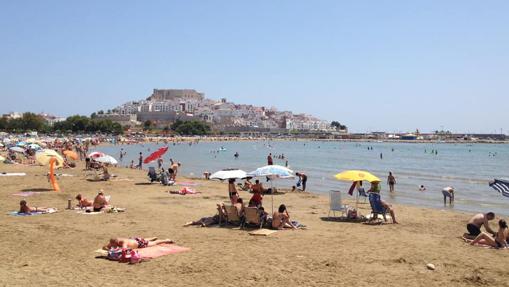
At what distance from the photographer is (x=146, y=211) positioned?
12500mm

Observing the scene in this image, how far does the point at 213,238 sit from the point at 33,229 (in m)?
3.75

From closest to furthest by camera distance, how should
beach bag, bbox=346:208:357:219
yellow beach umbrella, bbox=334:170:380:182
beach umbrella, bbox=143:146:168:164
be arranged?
yellow beach umbrella, bbox=334:170:380:182 < beach bag, bbox=346:208:357:219 < beach umbrella, bbox=143:146:168:164

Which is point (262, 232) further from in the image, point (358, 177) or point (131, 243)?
point (358, 177)

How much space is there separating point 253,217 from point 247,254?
2260mm

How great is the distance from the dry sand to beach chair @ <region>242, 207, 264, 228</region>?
452mm

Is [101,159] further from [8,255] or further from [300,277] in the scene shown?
[300,277]

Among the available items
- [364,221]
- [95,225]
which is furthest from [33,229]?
[364,221]

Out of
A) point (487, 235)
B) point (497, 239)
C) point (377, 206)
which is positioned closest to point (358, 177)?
point (377, 206)

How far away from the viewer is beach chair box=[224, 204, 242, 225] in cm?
1039

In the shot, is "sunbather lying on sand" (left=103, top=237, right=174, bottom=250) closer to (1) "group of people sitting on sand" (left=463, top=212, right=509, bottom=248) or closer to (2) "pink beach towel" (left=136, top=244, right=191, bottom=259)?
(2) "pink beach towel" (left=136, top=244, right=191, bottom=259)

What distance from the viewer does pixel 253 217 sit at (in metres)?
10.1

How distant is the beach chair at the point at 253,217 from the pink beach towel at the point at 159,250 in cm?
223

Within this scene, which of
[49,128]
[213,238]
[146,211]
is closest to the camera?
[213,238]

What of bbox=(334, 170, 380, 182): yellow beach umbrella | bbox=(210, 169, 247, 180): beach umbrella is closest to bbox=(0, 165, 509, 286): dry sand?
bbox=(210, 169, 247, 180): beach umbrella
